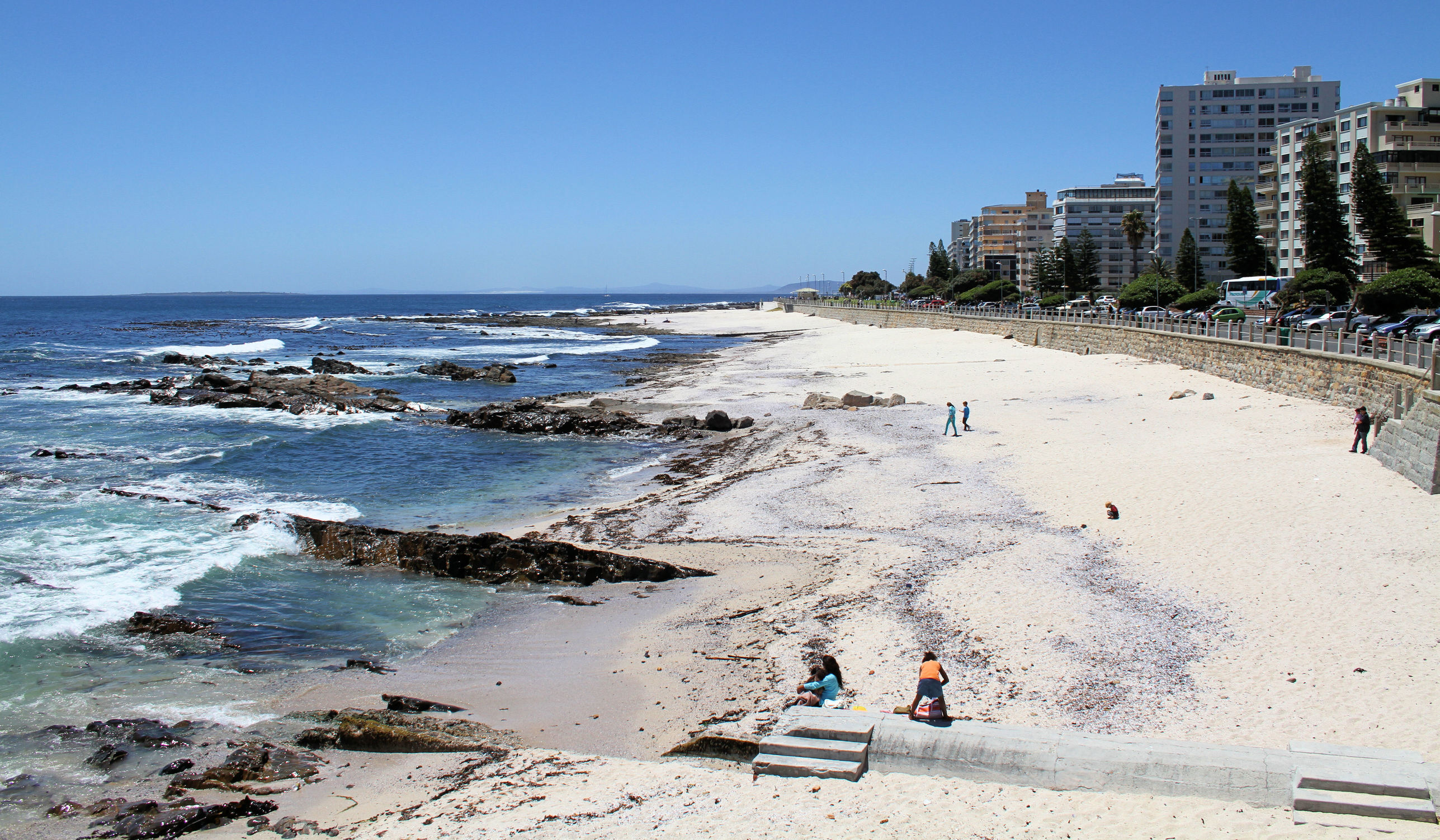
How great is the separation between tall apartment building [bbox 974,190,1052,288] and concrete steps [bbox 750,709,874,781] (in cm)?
14526

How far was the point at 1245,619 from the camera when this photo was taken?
10.9 m

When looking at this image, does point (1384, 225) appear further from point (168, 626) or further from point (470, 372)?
point (168, 626)

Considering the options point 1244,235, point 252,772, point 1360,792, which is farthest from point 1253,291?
point 252,772

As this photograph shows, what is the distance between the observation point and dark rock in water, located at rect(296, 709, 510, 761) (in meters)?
9.02

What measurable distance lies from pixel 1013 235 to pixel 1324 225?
112499mm

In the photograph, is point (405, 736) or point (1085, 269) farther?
point (1085, 269)

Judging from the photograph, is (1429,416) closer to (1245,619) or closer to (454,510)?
(1245,619)

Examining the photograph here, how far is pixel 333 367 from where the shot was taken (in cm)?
5081

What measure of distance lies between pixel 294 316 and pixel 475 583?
14530cm

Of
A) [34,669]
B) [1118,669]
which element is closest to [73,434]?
[34,669]

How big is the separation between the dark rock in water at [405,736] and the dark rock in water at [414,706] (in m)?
0.16

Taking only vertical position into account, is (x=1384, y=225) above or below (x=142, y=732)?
above

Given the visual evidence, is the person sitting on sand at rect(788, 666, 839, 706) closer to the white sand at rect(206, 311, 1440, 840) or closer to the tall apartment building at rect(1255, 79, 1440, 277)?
the white sand at rect(206, 311, 1440, 840)

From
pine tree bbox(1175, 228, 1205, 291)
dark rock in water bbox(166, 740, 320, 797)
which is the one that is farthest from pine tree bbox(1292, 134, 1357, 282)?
dark rock in water bbox(166, 740, 320, 797)
